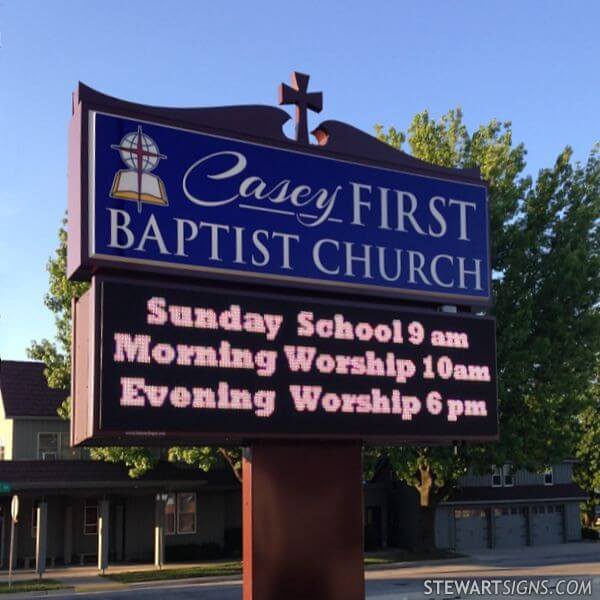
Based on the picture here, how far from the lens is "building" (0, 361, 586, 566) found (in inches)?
1538

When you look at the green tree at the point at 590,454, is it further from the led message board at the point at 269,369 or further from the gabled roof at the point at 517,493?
the led message board at the point at 269,369

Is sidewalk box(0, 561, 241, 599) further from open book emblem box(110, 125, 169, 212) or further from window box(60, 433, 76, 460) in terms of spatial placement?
open book emblem box(110, 125, 169, 212)

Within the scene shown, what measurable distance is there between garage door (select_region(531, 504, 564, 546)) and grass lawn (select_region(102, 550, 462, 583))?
10010mm

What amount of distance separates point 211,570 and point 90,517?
8099 millimetres

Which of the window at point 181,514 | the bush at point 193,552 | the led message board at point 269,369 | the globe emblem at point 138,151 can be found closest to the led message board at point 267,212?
the globe emblem at point 138,151

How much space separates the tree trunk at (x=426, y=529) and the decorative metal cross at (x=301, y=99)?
93.9ft

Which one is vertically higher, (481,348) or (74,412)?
(481,348)

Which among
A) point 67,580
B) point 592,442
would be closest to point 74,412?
point 67,580

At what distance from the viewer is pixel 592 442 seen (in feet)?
210

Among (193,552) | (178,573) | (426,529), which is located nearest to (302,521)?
(178,573)

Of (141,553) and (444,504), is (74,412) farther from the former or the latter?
(444,504)

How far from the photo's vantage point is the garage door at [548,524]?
5291cm

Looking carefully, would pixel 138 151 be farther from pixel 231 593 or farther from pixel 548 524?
pixel 548 524

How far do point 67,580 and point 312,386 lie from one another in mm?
23385
